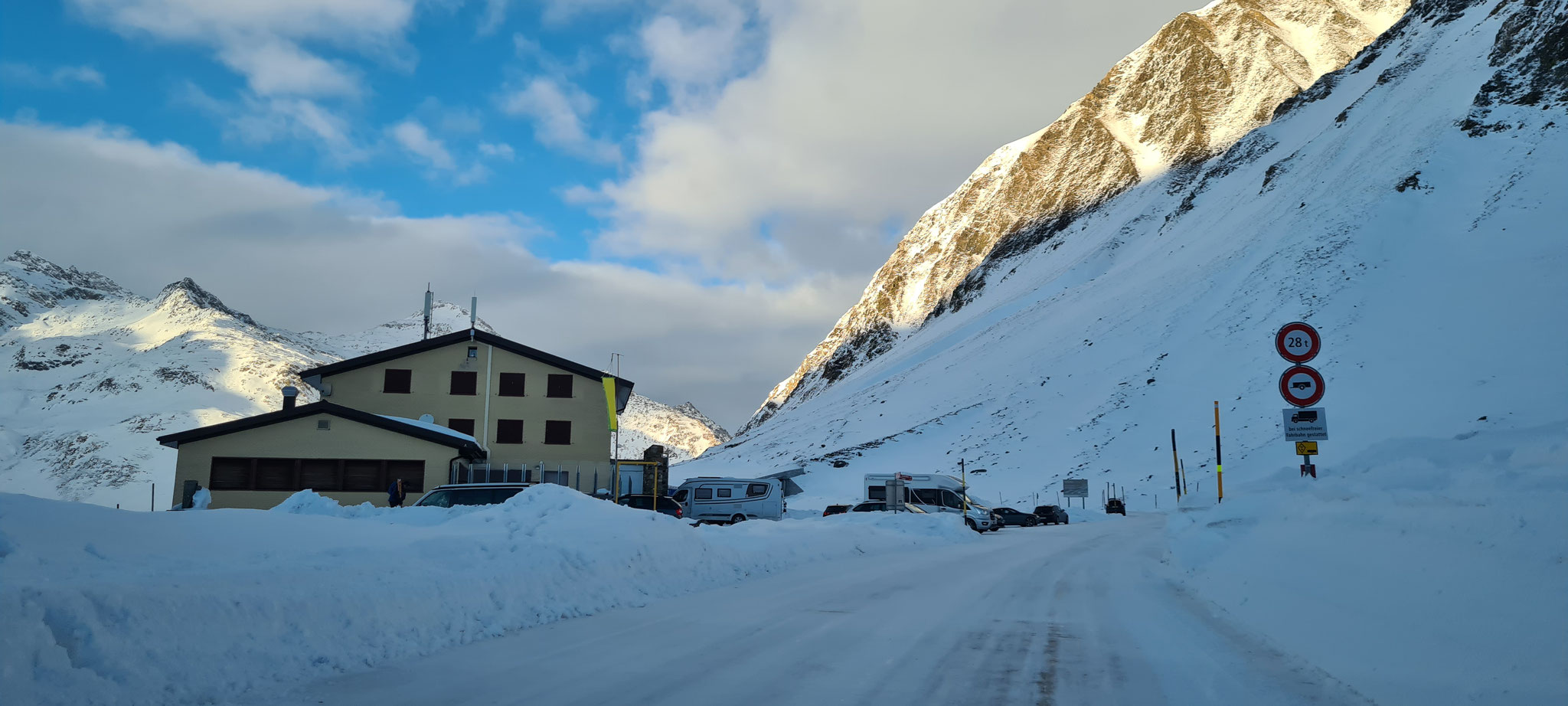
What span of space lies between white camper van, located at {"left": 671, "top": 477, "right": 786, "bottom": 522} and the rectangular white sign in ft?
68.5

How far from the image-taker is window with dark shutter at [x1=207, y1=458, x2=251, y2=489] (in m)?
29.5

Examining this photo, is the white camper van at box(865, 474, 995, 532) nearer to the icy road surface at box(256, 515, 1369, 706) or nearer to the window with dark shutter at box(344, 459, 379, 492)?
the window with dark shutter at box(344, 459, 379, 492)

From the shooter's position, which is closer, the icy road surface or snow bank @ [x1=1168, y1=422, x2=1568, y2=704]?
snow bank @ [x1=1168, y1=422, x2=1568, y2=704]

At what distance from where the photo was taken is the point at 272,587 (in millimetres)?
6984

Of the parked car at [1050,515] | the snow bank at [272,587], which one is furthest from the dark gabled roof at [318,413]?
the parked car at [1050,515]

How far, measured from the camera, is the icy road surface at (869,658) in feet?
19.7

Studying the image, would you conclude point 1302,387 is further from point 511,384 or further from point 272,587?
point 511,384

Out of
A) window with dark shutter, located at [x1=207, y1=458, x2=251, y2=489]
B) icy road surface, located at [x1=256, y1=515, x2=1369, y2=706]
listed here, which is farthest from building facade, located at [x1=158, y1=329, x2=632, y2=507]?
icy road surface, located at [x1=256, y1=515, x2=1369, y2=706]

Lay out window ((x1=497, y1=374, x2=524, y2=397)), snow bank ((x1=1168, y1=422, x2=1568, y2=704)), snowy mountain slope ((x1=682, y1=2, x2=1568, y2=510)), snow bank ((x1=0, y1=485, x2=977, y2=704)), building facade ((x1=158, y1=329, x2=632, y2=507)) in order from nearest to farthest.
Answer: snow bank ((x1=1168, y1=422, x2=1568, y2=704)) → snow bank ((x1=0, y1=485, x2=977, y2=704)) → building facade ((x1=158, y1=329, x2=632, y2=507)) → window ((x1=497, y1=374, x2=524, y2=397)) → snowy mountain slope ((x1=682, y1=2, x2=1568, y2=510))

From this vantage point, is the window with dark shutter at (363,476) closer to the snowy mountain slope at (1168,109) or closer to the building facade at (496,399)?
the building facade at (496,399)

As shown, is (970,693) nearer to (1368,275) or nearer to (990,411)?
(1368,275)

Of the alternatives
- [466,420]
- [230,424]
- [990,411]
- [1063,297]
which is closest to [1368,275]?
[990,411]

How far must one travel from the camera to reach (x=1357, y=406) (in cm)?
4819

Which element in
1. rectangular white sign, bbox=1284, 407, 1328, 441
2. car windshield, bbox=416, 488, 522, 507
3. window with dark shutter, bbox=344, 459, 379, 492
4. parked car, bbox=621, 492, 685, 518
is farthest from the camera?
window with dark shutter, bbox=344, 459, 379, 492
